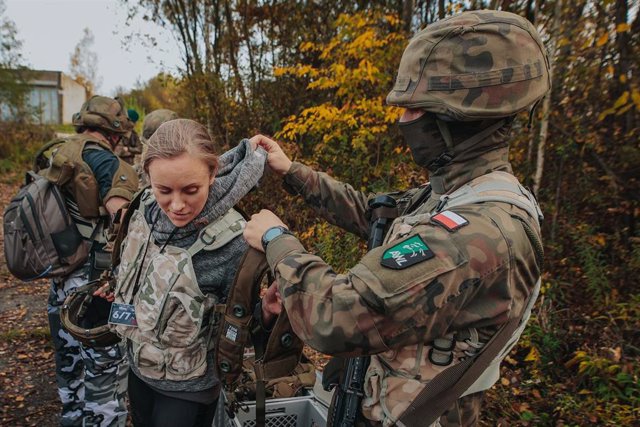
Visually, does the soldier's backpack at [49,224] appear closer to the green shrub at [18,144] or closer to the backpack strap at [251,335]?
the backpack strap at [251,335]

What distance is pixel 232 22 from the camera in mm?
9633

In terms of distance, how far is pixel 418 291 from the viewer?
45.3 inches

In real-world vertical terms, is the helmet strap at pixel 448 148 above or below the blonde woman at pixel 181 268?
above

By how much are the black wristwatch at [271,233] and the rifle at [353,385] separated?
41 centimetres

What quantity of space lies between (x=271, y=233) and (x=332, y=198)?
672 mm

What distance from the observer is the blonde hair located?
1753mm

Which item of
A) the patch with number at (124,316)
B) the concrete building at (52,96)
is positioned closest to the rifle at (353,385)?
the patch with number at (124,316)

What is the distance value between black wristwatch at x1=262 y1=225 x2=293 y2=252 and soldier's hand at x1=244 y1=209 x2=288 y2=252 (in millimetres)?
20

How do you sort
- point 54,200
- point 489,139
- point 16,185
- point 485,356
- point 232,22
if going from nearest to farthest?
point 485,356, point 489,139, point 54,200, point 232,22, point 16,185

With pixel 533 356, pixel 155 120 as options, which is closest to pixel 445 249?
pixel 533 356

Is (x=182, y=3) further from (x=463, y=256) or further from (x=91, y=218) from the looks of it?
(x=463, y=256)

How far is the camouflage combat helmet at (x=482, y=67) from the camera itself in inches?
53.0

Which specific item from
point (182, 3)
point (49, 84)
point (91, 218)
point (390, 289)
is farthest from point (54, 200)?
point (49, 84)

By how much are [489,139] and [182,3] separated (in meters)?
10.8
